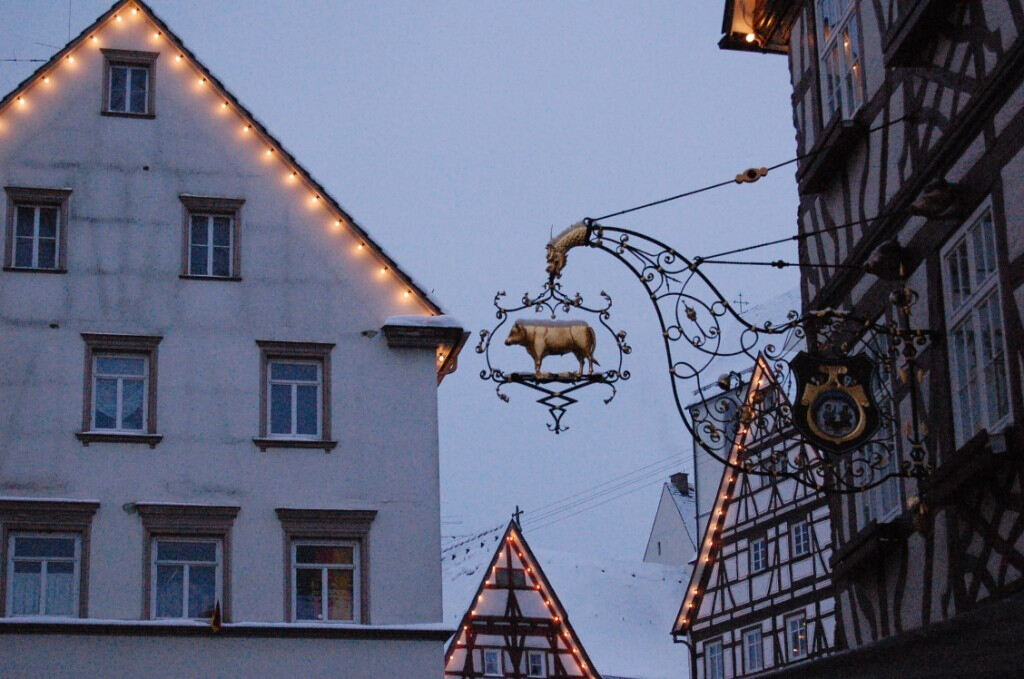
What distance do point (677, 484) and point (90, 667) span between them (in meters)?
35.0

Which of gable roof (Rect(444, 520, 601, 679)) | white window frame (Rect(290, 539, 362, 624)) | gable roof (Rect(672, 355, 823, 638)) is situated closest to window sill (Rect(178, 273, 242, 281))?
white window frame (Rect(290, 539, 362, 624))

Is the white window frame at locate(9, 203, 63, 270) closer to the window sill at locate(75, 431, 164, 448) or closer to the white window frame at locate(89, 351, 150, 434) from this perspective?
the white window frame at locate(89, 351, 150, 434)

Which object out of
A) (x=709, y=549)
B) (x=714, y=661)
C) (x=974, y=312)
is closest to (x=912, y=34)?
(x=974, y=312)

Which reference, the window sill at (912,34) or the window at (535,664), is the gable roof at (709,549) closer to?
the window at (535,664)

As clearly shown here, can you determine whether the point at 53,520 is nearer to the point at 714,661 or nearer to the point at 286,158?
the point at 286,158

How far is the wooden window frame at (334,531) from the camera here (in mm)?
24458

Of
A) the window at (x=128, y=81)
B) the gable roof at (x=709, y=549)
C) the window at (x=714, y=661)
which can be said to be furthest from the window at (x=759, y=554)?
the window at (x=128, y=81)

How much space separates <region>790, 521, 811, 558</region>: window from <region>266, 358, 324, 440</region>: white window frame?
409 inches

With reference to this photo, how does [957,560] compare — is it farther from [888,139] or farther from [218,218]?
[218,218]

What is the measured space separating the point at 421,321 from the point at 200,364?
124 inches

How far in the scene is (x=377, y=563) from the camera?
24703mm

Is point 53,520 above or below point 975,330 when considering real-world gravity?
above

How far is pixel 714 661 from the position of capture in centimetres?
3456

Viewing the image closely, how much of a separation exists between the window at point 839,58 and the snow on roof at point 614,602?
22306 millimetres
